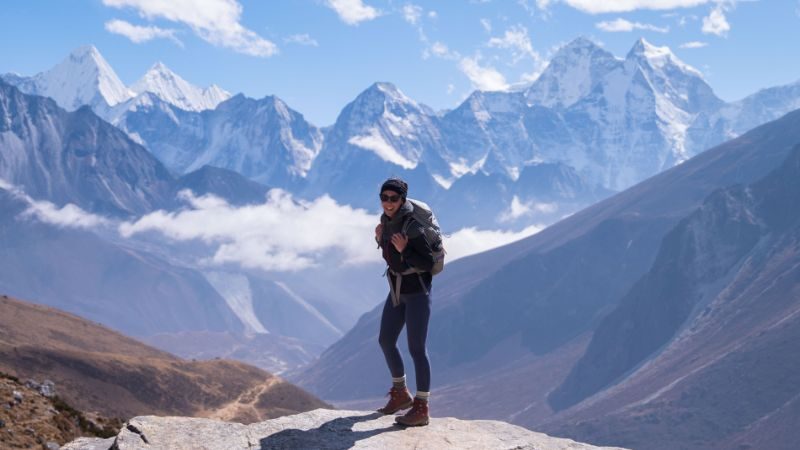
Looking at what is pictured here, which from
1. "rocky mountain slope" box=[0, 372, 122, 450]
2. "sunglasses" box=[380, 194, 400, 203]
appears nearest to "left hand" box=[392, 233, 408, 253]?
"sunglasses" box=[380, 194, 400, 203]

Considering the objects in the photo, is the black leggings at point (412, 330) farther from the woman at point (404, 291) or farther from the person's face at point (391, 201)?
the person's face at point (391, 201)

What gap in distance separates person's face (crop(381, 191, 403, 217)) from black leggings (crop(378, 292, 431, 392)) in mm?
2232

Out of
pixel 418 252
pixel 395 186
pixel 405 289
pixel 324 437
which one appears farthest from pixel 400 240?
pixel 324 437

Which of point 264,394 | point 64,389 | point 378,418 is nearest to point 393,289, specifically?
point 378,418

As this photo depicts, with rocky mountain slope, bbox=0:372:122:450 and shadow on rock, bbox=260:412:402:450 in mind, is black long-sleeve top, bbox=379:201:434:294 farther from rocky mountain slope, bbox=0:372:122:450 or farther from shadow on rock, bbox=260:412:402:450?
rocky mountain slope, bbox=0:372:122:450

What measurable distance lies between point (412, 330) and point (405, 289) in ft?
3.45

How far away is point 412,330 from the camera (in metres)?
21.8

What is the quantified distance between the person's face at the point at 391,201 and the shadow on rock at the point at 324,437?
5251mm

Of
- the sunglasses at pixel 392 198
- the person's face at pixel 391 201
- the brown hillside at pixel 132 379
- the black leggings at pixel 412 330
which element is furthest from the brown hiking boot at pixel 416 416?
the brown hillside at pixel 132 379

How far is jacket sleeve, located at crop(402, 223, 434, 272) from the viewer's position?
20.8 meters

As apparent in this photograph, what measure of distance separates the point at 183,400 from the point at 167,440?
12684 centimetres

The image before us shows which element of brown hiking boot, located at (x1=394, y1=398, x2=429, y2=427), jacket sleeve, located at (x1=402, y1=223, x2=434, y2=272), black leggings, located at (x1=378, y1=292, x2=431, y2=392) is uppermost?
jacket sleeve, located at (x1=402, y1=223, x2=434, y2=272)

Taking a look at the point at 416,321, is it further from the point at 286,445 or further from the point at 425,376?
the point at 286,445

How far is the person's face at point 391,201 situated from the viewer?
20.8m
